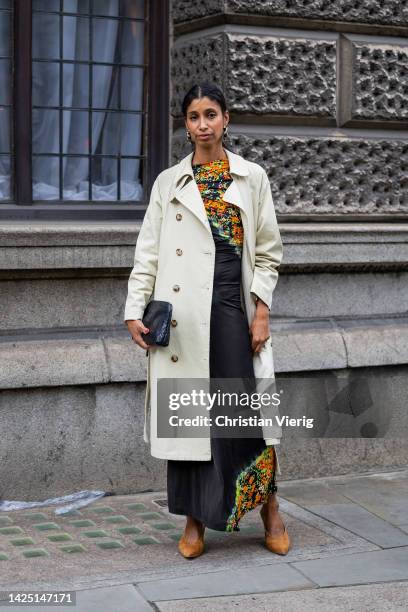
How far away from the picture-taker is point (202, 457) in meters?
5.27

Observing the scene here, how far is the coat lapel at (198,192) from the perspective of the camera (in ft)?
17.3

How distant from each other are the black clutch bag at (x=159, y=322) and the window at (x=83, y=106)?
1.78m

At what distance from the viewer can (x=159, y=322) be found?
520cm

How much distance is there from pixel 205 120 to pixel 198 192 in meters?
0.33

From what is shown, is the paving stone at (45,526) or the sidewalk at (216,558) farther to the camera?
the paving stone at (45,526)

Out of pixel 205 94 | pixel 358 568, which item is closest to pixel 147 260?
pixel 205 94

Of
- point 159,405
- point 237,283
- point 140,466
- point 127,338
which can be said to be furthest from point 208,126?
point 140,466

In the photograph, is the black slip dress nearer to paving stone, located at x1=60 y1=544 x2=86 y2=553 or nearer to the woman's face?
the woman's face

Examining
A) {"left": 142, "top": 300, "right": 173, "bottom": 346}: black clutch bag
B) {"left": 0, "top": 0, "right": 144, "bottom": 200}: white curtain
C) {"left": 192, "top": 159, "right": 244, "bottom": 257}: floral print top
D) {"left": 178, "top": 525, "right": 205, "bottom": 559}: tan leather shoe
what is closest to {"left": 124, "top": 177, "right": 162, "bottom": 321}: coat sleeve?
{"left": 142, "top": 300, "right": 173, "bottom": 346}: black clutch bag

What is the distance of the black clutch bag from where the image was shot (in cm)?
519

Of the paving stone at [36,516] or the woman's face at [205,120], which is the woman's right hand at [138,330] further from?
the paving stone at [36,516]

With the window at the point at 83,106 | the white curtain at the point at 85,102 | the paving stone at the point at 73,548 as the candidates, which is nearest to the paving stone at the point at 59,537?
the paving stone at the point at 73,548

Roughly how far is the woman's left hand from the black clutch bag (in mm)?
422

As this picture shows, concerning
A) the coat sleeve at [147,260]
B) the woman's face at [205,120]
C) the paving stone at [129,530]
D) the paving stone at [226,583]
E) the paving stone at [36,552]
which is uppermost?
the woman's face at [205,120]
